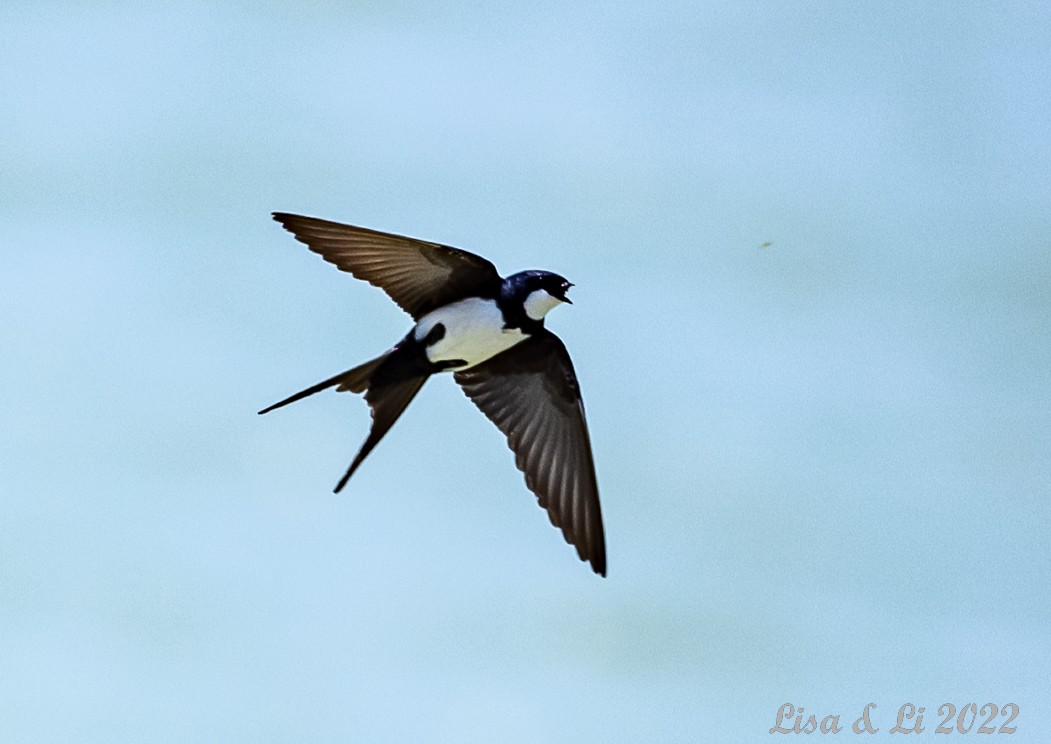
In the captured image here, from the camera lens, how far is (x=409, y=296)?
4.21 m

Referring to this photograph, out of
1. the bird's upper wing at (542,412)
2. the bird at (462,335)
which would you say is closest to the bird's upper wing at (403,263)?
the bird at (462,335)

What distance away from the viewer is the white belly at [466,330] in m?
4.09

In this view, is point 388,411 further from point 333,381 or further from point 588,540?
point 588,540

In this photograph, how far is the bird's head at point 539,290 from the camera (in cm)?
407

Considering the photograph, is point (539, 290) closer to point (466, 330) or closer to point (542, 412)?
point (466, 330)

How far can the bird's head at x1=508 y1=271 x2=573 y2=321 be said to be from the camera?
160 inches

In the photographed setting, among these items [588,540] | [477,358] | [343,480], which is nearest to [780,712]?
[588,540]

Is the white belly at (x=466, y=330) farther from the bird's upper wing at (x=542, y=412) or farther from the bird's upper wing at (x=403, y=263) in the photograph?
the bird's upper wing at (x=542, y=412)

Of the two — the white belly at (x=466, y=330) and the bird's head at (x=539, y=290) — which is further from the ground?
the bird's head at (x=539, y=290)

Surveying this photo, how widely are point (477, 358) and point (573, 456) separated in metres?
0.41

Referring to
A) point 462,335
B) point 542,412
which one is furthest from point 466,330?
point 542,412

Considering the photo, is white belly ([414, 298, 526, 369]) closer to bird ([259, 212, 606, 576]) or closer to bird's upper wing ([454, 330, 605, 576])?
bird ([259, 212, 606, 576])

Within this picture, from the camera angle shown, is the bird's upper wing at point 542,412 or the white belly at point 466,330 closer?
the white belly at point 466,330

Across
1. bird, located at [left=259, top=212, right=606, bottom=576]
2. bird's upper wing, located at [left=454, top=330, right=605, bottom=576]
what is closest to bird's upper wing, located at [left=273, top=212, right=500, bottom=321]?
bird, located at [left=259, top=212, right=606, bottom=576]
